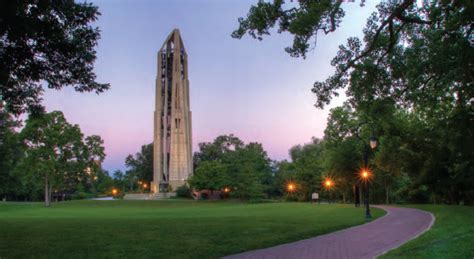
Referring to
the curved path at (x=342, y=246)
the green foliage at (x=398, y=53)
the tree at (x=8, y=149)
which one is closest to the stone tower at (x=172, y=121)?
the tree at (x=8, y=149)

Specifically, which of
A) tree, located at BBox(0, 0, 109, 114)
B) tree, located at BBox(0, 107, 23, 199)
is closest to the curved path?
tree, located at BBox(0, 0, 109, 114)

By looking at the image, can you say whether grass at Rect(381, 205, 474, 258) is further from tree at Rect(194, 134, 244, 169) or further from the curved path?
tree at Rect(194, 134, 244, 169)

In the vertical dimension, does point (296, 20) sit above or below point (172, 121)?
below

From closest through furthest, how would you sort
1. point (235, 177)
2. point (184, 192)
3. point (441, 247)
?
1. point (441, 247)
2. point (235, 177)
3. point (184, 192)

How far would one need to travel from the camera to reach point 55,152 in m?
50.4

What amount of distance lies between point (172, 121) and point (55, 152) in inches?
1048

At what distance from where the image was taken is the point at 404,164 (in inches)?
1265

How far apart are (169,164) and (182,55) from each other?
70.6 feet

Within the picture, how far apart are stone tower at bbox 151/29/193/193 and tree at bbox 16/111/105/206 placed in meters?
21.1

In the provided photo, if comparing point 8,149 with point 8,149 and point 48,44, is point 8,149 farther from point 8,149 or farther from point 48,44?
point 48,44

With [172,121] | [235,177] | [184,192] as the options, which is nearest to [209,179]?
[235,177]

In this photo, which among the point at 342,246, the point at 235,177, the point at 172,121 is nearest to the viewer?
the point at 342,246

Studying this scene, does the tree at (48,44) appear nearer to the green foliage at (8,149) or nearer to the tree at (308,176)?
the green foliage at (8,149)

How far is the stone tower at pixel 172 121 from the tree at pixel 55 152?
2110 cm
